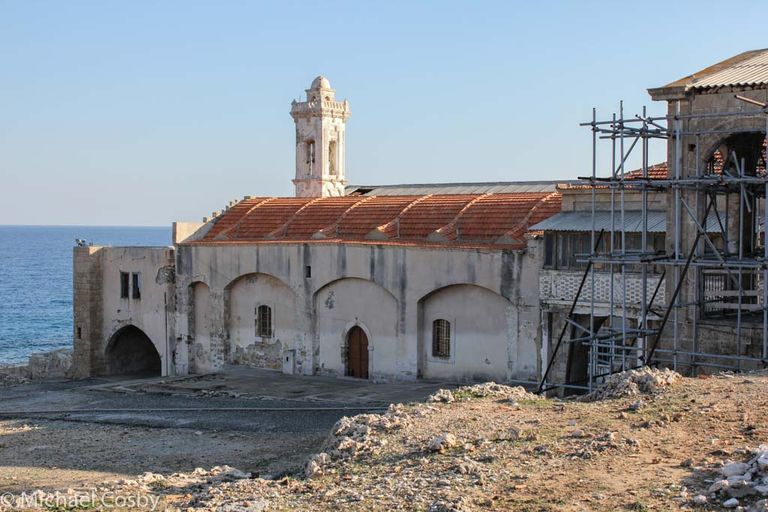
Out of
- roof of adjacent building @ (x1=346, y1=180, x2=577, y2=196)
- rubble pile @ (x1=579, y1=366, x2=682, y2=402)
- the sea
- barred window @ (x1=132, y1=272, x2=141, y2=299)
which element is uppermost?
roof of adjacent building @ (x1=346, y1=180, x2=577, y2=196)

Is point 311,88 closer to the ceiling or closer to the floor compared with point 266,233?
closer to the ceiling

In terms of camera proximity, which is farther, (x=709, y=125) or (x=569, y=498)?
(x=709, y=125)

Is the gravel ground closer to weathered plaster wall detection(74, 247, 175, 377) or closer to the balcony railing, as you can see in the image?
the balcony railing

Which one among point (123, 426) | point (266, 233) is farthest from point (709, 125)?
point (266, 233)

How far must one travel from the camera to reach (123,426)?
27391mm

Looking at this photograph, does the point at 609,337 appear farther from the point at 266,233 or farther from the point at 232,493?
the point at 266,233

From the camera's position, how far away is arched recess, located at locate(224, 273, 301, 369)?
36.6 meters

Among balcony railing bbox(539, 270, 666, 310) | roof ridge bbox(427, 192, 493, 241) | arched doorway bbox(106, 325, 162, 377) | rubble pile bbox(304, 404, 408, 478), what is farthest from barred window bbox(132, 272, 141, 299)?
rubble pile bbox(304, 404, 408, 478)

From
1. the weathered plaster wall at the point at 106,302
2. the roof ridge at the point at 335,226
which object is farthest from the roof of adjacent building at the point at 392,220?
the weathered plaster wall at the point at 106,302

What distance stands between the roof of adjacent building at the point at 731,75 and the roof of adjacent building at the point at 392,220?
8.33 metres

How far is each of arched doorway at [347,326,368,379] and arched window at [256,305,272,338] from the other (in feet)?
11.3

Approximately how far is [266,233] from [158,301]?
469cm

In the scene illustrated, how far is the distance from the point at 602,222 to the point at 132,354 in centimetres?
2165

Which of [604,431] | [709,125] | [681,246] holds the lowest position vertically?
[604,431]
